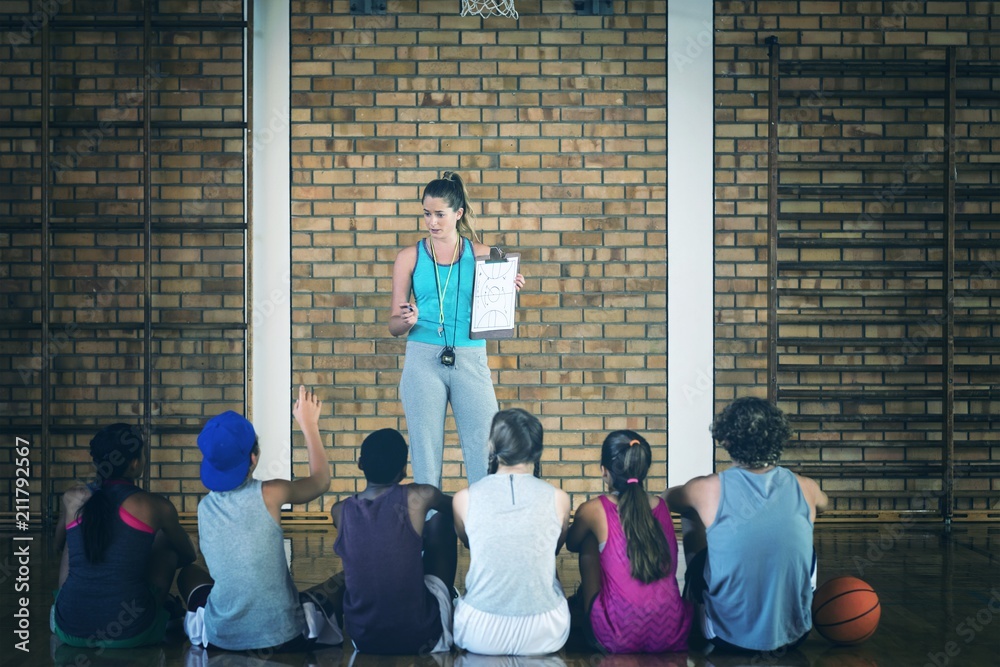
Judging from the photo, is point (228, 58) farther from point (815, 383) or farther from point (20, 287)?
point (815, 383)

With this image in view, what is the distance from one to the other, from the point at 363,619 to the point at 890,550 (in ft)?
10.7

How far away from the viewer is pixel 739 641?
3307 mm

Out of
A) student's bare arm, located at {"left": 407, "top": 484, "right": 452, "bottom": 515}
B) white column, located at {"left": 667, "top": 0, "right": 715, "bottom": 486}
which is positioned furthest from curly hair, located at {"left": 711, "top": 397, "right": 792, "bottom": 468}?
white column, located at {"left": 667, "top": 0, "right": 715, "bottom": 486}

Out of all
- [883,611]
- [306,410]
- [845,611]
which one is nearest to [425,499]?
[306,410]

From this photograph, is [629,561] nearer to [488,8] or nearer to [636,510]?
[636,510]

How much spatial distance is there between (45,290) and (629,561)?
4.24 meters

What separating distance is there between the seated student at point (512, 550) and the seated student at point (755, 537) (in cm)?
54

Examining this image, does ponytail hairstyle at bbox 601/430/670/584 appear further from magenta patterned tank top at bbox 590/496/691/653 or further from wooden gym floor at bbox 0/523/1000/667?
wooden gym floor at bbox 0/523/1000/667

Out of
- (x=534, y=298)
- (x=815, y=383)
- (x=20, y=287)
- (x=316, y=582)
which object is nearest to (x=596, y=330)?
(x=534, y=298)

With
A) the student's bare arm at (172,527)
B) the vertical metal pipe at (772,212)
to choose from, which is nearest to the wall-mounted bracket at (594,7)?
the vertical metal pipe at (772,212)

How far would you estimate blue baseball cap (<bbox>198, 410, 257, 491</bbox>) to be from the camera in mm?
3199

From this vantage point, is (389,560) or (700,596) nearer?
(389,560)

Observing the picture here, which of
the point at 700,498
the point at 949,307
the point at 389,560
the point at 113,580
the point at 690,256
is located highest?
the point at 690,256

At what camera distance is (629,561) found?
323cm
